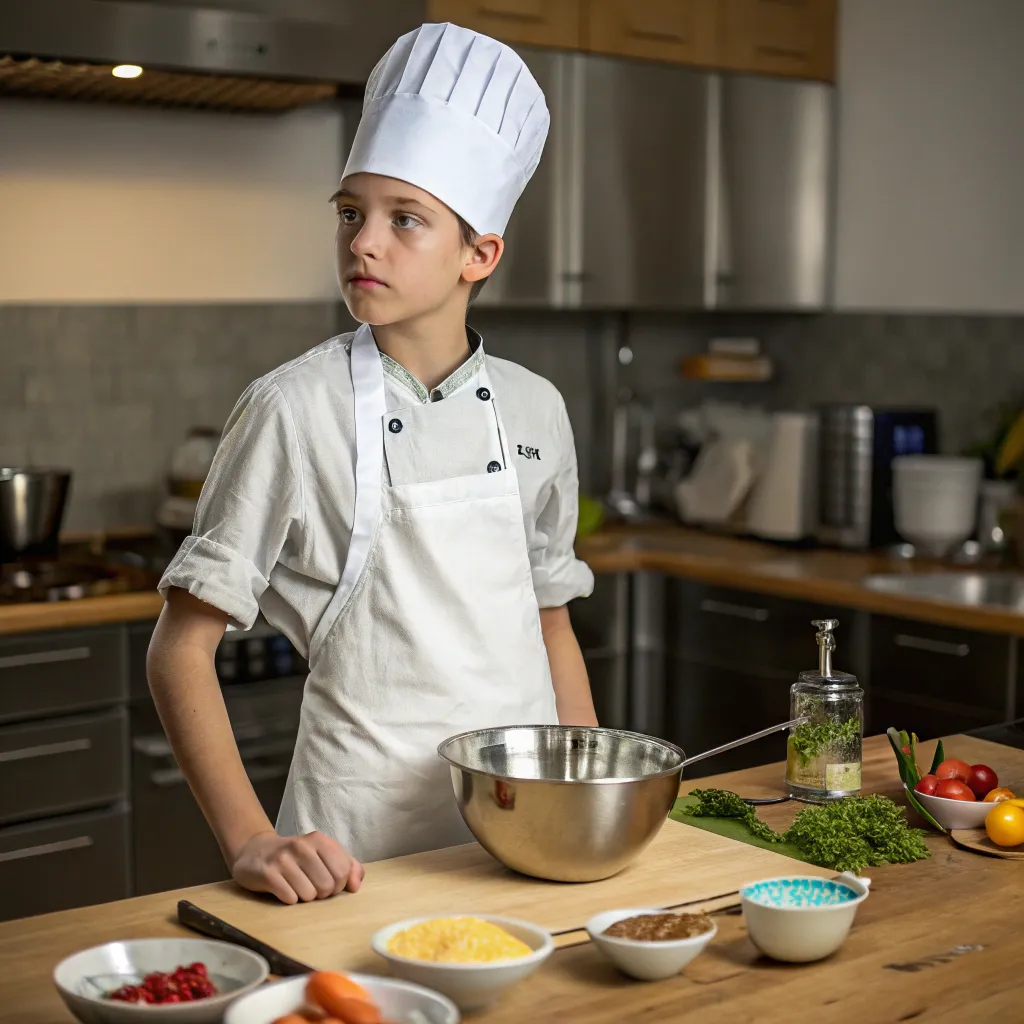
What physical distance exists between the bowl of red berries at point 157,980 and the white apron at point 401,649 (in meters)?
0.43

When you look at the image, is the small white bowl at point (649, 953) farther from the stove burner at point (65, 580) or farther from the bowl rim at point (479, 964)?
the stove burner at point (65, 580)

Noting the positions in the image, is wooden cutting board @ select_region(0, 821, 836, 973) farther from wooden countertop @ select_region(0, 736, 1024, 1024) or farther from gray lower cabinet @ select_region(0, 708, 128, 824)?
gray lower cabinet @ select_region(0, 708, 128, 824)

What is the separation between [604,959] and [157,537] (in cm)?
246

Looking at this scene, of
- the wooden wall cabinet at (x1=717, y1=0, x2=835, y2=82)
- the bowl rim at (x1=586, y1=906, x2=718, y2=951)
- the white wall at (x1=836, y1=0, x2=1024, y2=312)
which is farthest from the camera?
the wooden wall cabinet at (x1=717, y1=0, x2=835, y2=82)

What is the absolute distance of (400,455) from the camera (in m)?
1.48

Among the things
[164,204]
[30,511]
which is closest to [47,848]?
[30,511]

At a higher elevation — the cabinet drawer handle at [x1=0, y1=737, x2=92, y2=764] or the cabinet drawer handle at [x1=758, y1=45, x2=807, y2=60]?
the cabinet drawer handle at [x1=758, y1=45, x2=807, y2=60]

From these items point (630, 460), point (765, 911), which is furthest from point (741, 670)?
point (765, 911)

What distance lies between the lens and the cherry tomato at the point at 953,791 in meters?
1.47

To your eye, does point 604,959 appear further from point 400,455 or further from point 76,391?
point 76,391

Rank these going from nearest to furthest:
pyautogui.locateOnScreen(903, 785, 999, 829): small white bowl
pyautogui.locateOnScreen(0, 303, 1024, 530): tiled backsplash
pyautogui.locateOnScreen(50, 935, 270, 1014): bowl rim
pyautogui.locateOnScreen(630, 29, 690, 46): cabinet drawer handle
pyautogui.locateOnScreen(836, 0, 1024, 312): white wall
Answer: pyautogui.locateOnScreen(50, 935, 270, 1014): bowl rim
pyautogui.locateOnScreen(903, 785, 999, 829): small white bowl
pyautogui.locateOnScreen(0, 303, 1024, 530): tiled backsplash
pyautogui.locateOnScreen(836, 0, 1024, 312): white wall
pyautogui.locateOnScreen(630, 29, 690, 46): cabinet drawer handle

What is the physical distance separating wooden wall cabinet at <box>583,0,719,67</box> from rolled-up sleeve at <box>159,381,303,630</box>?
7.67 feet

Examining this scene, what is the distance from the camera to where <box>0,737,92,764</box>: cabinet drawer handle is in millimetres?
2652

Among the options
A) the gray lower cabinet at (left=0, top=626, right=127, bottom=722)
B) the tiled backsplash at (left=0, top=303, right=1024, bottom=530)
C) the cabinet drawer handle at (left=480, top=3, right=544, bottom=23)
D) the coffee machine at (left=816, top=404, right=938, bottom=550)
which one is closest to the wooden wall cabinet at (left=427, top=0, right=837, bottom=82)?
the cabinet drawer handle at (left=480, top=3, right=544, bottom=23)
